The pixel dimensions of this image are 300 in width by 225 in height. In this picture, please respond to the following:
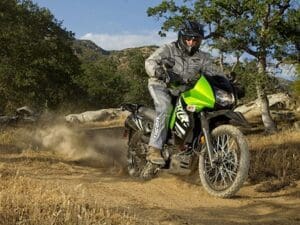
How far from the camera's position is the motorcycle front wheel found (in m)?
6.77

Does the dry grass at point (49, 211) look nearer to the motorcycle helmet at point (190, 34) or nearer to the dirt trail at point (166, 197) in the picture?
the dirt trail at point (166, 197)

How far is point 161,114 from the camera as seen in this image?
749cm

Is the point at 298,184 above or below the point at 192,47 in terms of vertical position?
below

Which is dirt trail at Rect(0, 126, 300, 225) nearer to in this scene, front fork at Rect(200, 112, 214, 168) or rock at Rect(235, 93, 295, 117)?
front fork at Rect(200, 112, 214, 168)

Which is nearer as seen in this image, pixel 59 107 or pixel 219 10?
pixel 219 10

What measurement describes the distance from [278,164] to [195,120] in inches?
78.6

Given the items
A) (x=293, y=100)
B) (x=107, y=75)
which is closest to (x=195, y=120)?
(x=293, y=100)

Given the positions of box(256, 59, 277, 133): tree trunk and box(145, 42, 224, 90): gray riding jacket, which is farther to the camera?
box(256, 59, 277, 133): tree trunk

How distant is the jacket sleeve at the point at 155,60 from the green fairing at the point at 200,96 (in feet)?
1.83

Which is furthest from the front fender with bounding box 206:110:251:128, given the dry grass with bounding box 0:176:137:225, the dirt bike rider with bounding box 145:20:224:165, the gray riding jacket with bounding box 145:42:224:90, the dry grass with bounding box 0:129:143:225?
the dry grass with bounding box 0:176:137:225

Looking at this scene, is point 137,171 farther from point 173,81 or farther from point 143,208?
point 143,208

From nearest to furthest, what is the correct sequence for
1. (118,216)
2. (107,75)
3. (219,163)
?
1. (118,216)
2. (219,163)
3. (107,75)

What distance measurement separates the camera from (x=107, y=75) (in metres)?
66.6

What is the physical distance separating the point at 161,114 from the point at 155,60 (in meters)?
0.77
